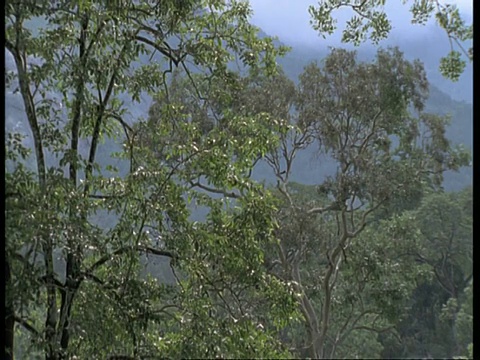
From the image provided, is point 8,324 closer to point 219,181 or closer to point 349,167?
point 219,181

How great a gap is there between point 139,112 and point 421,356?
51.1 inches

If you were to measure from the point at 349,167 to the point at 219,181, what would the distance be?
0.77 meters

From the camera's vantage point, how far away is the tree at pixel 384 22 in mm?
2018

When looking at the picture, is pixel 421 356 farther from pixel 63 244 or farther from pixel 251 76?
pixel 63 244

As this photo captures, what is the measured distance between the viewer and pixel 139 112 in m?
2.00

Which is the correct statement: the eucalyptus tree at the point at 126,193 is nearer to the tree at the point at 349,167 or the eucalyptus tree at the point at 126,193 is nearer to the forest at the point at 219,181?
the forest at the point at 219,181

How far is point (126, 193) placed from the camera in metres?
1.90

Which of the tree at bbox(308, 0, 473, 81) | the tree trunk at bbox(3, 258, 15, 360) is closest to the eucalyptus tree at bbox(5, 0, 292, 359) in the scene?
the tree trunk at bbox(3, 258, 15, 360)

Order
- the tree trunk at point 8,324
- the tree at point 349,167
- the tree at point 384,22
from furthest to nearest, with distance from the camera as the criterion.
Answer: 1. the tree at point 349,167
2. the tree at point 384,22
3. the tree trunk at point 8,324

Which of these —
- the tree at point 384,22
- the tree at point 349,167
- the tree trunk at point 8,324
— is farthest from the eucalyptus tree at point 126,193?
the tree at point 349,167

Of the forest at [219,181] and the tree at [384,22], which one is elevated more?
the tree at [384,22]

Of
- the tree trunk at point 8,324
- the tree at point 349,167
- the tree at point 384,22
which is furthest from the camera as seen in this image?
the tree at point 349,167

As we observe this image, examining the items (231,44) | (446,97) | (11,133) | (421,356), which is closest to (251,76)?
(231,44)

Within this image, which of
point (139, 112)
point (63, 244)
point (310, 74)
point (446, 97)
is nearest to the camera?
point (63, 244)
